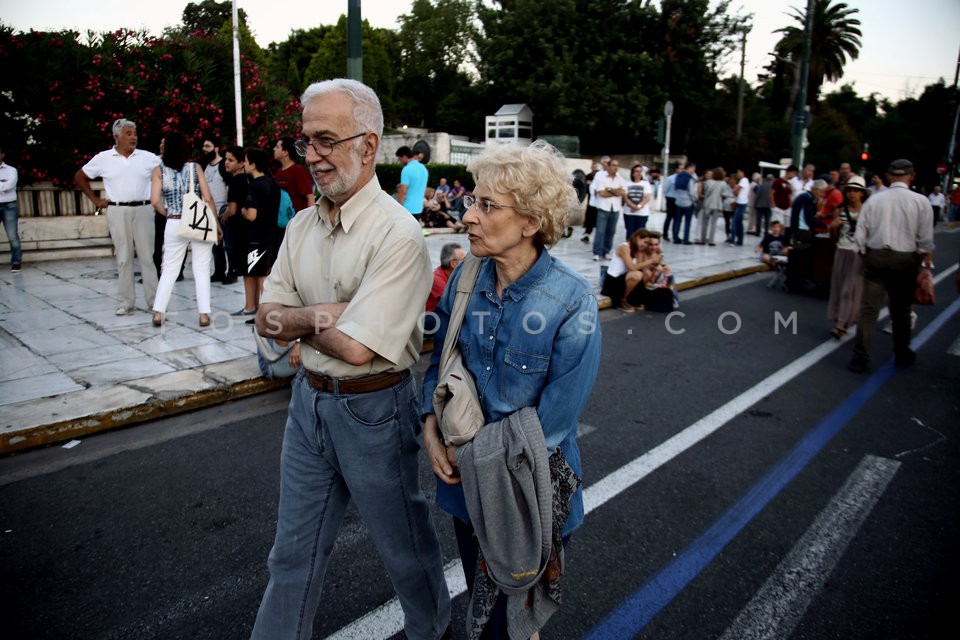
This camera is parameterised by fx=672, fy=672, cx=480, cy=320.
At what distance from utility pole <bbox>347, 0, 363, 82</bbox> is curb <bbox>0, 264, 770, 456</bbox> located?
373 cm

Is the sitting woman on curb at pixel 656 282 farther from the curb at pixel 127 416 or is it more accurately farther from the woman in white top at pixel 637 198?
the curb at pixel 127 416

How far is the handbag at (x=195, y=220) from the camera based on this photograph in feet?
21.9

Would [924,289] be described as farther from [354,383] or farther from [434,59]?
[434,59]

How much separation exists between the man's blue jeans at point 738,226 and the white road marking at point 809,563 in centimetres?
1286

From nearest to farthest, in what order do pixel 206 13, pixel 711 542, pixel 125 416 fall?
pixel 711 542 → pixel 125 416 → pixel 206 13

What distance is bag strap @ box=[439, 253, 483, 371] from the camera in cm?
201

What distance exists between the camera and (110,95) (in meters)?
11.5

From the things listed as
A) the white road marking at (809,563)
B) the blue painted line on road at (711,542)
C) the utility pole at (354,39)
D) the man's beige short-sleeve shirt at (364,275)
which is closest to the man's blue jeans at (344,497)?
the man's beige short-sleeve shirt at (364,275)

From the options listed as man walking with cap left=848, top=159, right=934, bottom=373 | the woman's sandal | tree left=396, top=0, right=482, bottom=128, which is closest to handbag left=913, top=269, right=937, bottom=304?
man walking with cap left=848, top=159, right=934, bottom=373

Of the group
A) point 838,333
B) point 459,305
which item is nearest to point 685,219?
point 838,333

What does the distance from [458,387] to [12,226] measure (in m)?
10.3

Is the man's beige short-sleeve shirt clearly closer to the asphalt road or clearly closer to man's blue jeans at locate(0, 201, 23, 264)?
the asphalt road

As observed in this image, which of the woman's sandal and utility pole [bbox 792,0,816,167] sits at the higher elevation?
utility pole [bbox 792,0,816,167]

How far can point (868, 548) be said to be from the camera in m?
3.31
